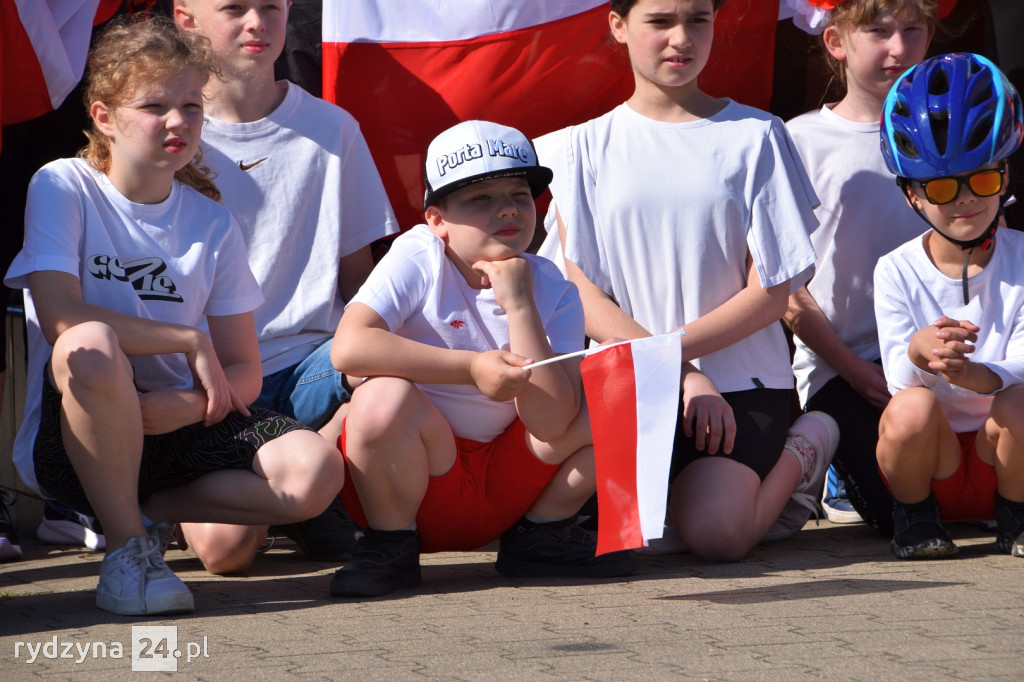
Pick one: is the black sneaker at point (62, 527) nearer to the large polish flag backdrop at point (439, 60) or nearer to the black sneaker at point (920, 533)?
the large polish flag backdrop at point (439, 60)

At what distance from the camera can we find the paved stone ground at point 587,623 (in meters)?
2.42

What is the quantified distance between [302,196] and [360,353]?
1156 millimetres

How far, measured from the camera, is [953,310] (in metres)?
3.70

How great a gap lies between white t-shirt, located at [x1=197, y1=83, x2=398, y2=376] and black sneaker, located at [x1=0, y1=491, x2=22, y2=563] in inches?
36.2

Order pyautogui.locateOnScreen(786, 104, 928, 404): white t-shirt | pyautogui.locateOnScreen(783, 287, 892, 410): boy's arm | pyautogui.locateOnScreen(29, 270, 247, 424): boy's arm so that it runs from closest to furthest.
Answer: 1. pyautogui.locateOnScreen(29, 270, 247, 424): boy's arm
2. pyautogui.locateOnScreen(783, 287, 892, 410): boy's arm
3. pyautogui.locateOnScreen(786, 104, 928, 404): white t-shirt

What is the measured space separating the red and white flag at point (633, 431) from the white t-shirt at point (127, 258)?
1103mm

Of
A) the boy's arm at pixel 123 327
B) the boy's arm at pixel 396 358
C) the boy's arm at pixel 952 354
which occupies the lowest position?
the boy's arm at pixel 952 354

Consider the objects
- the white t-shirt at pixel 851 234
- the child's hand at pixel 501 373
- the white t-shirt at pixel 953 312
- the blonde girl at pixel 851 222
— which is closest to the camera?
the child's hand at pixel 501 373

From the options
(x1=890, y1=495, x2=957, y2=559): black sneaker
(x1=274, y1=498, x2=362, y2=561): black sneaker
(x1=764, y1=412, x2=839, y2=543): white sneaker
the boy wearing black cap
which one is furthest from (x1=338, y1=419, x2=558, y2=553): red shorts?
(x1=890, y1=495, x2=957, y2=559): black sneaker

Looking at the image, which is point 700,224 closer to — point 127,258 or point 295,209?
point 295,209

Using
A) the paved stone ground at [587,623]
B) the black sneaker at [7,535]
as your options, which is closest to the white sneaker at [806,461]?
the paved stone ground at [587,623]

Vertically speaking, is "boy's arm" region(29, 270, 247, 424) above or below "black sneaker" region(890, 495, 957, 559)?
above

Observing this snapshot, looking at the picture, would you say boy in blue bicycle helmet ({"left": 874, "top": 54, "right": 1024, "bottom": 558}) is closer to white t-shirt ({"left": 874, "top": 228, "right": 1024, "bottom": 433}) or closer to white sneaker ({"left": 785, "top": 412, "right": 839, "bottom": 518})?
white t-shirt ({"left": 874, "top": 228, "right": 1024, "bottom": 433})

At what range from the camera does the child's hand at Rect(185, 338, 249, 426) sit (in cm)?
316
